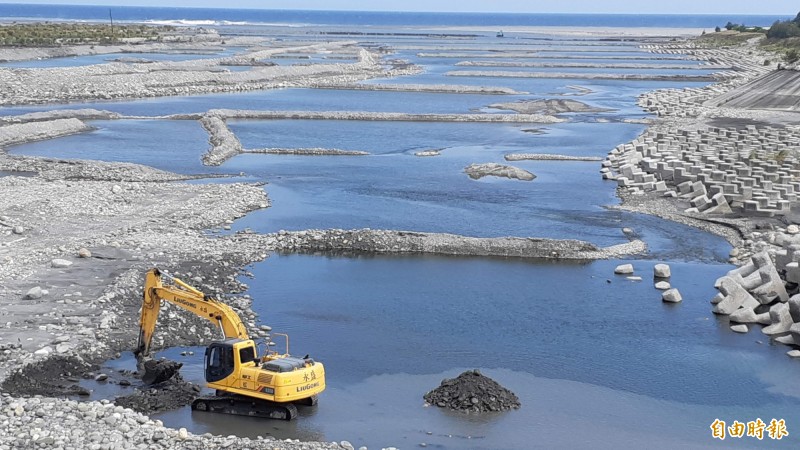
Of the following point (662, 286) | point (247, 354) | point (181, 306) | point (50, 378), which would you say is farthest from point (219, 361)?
point (662, 286)

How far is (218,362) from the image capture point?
15.9 m

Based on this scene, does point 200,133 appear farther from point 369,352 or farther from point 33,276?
point 369,352

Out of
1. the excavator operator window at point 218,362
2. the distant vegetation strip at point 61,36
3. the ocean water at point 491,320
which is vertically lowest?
the distant vegetation strip at point 61,36

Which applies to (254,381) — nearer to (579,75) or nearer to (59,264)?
(59,264)

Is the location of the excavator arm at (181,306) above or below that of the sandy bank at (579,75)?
above

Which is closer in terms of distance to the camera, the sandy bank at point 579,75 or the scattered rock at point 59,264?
the scattered rock at point 59,264

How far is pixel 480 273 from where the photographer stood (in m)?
25.1

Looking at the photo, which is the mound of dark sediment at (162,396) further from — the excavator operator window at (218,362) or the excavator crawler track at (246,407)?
the excavator operator window at (218,362)

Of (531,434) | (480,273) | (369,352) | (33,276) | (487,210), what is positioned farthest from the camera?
(487,210)

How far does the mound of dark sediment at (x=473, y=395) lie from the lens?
16516mm

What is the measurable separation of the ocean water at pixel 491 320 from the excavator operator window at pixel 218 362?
2.23ft

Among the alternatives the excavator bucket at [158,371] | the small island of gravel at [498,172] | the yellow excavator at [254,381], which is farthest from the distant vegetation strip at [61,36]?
the yellow excavator at [254,381]

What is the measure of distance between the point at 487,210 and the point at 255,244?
8.85m

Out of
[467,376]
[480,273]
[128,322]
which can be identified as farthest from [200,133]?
[467,376]
